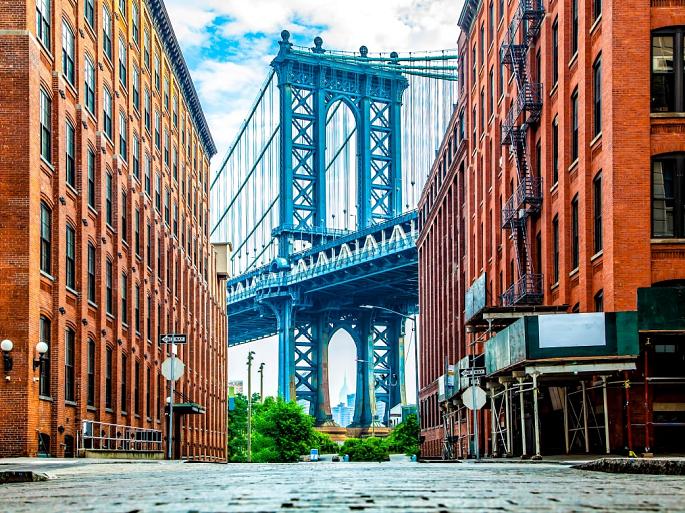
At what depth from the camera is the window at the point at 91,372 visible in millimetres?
40938

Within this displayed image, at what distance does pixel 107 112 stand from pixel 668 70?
23.3 m

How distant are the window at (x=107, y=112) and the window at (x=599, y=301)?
21370 mm

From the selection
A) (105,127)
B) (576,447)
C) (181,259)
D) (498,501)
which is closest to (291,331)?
(181,259)

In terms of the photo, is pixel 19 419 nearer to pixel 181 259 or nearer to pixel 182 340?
pixel 182 340

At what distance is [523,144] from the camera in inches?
1748

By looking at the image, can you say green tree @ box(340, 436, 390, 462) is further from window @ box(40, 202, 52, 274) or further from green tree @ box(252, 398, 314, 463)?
window @ box(40, 202, 52, 274)

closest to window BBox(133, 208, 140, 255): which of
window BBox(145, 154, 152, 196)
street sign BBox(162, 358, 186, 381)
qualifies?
window BBox(145, 154, 152, 196)

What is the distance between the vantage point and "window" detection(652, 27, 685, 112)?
3180 centimetres

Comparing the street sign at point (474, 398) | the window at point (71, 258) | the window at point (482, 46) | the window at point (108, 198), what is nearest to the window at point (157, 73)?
the window at point (482, 46)

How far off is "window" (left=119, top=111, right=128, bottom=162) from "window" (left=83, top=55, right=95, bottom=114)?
614 cm

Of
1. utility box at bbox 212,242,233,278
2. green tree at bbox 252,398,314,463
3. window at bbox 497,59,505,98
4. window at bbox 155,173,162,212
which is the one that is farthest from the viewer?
utility box at bbox 212,242,233,278

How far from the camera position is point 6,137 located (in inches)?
1281

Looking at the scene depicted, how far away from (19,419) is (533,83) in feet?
70.0

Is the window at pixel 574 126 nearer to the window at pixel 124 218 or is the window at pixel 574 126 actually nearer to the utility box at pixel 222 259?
the window at pixel 124 218
